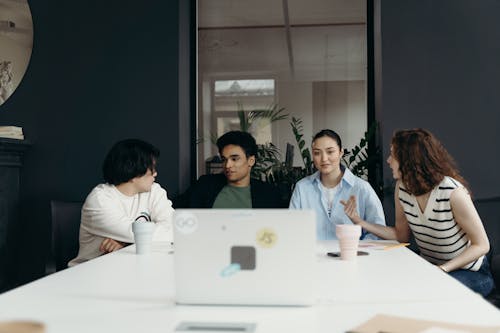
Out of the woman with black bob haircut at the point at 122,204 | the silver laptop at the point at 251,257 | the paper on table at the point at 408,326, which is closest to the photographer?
the paper on table at the point at 408,326

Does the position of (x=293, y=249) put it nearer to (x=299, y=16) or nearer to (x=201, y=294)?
(x=201, y=294)

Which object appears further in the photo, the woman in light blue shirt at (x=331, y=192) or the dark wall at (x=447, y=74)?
the dark wall at (x=447, y=74)

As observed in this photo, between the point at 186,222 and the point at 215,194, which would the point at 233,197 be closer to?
the point at 215,194

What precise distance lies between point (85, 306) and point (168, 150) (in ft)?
8.43

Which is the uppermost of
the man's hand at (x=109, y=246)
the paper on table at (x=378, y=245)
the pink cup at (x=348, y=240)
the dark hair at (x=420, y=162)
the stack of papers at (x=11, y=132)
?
the stack of papers at (x=11, y=132)

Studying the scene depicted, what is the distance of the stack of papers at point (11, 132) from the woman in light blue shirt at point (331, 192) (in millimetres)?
1956

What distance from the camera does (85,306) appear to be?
128cm

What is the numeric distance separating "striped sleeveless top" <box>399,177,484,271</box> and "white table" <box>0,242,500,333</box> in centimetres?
83

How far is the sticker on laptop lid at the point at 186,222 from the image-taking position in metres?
1.29

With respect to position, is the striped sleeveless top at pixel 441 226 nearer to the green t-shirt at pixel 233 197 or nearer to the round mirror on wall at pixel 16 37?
the green t-shirt at pixel 233 197

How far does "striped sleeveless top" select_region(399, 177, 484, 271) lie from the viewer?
2525mm

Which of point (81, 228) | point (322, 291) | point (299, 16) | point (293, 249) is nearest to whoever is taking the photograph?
point (293, 249)

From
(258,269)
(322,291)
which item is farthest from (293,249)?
(322,291)

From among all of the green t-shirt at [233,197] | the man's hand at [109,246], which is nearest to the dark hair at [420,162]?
the green t-shirt at [233,197]
